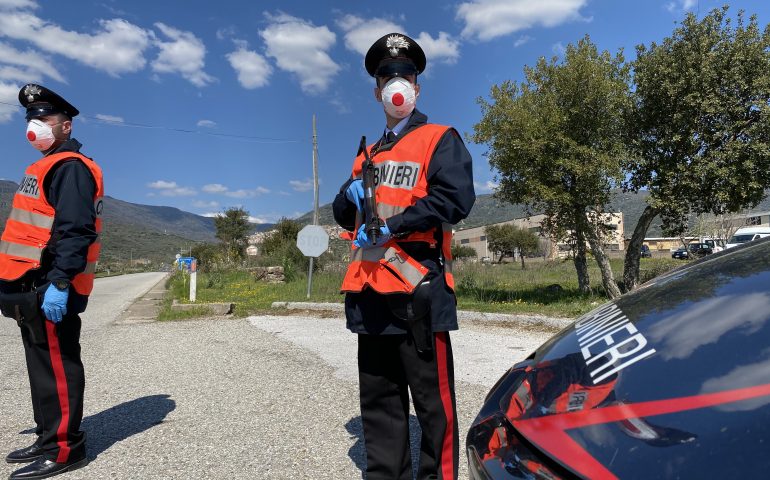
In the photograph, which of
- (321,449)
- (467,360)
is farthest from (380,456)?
(467,360)

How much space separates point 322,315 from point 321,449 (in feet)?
22.0

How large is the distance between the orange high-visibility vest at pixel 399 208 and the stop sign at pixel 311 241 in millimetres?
10947

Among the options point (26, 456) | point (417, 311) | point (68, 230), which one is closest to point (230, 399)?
point (26, 456)

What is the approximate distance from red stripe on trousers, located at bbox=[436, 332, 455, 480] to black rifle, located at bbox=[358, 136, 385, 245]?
52 centimetres

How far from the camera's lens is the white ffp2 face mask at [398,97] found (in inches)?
88.9

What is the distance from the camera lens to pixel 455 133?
2.24m

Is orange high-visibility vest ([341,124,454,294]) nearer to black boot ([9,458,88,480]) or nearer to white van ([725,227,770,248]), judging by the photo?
black boot ([9,458,88,480])

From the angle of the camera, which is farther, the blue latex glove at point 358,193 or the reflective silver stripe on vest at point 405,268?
the blue latex glove at point 358,193

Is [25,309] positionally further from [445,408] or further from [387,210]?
[445,408]

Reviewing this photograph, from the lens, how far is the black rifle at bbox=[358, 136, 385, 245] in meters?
2.08

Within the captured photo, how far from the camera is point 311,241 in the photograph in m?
13.2

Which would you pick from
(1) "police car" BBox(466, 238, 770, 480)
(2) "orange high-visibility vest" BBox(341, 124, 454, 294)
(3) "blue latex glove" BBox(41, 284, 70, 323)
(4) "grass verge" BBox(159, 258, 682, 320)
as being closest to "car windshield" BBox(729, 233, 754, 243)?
(4) "grass verge" BBox(159, 258, 682, 320)

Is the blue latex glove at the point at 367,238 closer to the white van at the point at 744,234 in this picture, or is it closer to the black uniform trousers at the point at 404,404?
the black uniform trousers at the point at 404,404

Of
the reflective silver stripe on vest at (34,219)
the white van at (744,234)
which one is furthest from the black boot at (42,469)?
the white van at (744,234)
